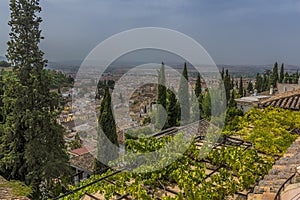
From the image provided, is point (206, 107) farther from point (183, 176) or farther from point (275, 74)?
point (183, 176)

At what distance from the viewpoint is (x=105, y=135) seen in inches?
484

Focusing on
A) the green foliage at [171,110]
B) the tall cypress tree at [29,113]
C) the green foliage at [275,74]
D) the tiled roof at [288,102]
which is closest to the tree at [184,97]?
the green foliage at [171,110]

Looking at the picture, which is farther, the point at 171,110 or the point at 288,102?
the point at 171,110

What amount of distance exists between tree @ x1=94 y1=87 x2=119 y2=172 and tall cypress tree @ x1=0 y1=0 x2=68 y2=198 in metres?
3.87

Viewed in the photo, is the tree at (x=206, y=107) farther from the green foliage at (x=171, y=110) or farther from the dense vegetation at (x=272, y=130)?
the dense vegetation at (x=272, y=130)

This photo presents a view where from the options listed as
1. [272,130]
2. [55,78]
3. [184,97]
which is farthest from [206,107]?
[272,130]

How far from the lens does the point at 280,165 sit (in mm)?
3072

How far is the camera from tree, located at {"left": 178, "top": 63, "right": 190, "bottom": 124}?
19.0 m

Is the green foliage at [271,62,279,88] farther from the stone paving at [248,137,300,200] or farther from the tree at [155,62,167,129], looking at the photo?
the stone paving at [248,137,300,200]

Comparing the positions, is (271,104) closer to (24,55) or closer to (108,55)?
(108,55)

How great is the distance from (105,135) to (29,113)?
17.5 ft

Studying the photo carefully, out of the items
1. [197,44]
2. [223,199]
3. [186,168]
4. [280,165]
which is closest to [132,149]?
[186,168]

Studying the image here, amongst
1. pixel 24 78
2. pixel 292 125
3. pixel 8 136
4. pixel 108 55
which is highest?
pixel 108 55

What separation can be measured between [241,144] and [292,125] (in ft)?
3.27
